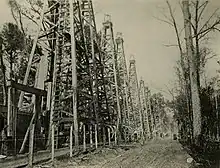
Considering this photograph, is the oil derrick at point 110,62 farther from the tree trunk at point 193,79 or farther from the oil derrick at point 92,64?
the tree trunk at point 193,79

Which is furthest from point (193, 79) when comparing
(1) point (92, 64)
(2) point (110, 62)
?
(2) point (110, 62)

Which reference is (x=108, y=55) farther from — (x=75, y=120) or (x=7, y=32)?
(x=75, y=120)

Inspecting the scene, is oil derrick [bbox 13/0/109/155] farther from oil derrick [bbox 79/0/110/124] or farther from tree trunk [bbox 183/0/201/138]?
tree trunk [bbox 183/0/201/138]

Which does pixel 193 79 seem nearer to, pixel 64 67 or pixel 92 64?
pixel 64 67

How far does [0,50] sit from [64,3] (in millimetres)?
4060

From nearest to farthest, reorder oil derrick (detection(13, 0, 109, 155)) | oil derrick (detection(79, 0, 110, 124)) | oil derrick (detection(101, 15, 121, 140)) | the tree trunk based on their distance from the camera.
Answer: the tree trunk, oil derrick (detection(13, 0, 109, 155)), oil derrick (detection(79, 0, 110, 124)), oil derrick (detection(101, 15, 121, 140))

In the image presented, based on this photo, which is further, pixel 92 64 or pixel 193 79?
pixel 92 64

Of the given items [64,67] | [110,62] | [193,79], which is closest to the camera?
[193,79]

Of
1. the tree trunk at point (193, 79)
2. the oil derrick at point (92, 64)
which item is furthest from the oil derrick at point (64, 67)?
the tree trunk at point (193, 79)

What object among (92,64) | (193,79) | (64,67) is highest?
(92,64)

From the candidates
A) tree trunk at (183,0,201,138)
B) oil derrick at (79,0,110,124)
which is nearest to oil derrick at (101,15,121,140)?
oil derrick at (79,0,110,124)

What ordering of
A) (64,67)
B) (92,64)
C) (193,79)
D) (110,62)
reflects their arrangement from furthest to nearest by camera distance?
(110,62) < (92,64) < (64,67) < (193,79)

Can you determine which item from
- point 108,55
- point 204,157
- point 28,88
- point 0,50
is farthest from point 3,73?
point 204,157

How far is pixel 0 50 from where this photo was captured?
344 inches
